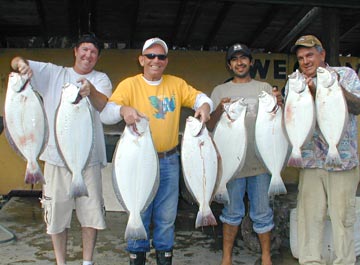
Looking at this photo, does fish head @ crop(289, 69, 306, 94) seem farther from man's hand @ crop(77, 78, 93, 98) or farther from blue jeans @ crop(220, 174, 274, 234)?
man's hand @ crop(77, 78, 93, 98)

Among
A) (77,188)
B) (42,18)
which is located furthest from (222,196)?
(42,18)

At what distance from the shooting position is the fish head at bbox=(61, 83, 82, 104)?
9.95 ft

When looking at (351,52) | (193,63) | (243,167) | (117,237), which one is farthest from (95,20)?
(351,52)

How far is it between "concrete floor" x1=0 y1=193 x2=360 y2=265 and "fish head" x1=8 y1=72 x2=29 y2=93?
6.62 feet

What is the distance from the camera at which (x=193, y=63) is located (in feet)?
25.1

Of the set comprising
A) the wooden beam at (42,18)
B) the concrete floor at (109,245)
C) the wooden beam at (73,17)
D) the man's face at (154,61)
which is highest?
the wooden beam at (73,17)

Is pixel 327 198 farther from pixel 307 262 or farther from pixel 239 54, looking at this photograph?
pixel 239 54

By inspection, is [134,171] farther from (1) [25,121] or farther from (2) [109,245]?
(2) [109,245]

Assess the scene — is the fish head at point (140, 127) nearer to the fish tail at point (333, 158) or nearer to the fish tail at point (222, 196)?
the fish tail at point (222, 196)

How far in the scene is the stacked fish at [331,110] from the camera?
10.6 ft

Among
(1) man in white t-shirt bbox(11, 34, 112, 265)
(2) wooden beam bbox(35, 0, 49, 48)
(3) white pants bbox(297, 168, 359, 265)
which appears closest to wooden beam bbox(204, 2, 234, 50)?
(2) wooden beam bbox(35, 0, 49, 48)

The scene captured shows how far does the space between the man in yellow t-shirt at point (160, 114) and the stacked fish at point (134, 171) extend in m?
0.32

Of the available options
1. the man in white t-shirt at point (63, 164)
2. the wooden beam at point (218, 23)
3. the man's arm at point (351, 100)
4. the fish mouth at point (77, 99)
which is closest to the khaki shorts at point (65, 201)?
the man in white t-shirt at point (63, 164)

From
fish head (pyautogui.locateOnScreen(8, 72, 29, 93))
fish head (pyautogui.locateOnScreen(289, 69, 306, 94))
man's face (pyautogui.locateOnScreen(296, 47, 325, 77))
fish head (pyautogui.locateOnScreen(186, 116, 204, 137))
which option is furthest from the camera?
man's face (pyautogui.locateOnScreen(296, 47, 325, 77))
